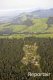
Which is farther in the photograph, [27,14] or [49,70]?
[27,14]

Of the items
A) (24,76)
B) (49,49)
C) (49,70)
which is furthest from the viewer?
(49,49)

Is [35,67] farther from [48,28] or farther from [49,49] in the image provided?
[48,28]

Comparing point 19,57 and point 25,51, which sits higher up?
point 25,51

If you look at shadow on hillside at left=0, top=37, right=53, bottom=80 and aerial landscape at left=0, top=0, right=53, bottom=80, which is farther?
aerial landscape at left=0, top=0, right=53, bottom=80

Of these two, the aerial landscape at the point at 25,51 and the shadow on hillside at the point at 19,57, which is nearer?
the shadow on hillside at the point at 19,57

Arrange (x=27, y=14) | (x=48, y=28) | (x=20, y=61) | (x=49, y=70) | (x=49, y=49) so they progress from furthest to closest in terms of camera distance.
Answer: (x=27, y=14)
(x=48, y=28)
(x=49, y=49)
(x=20, y=61)
(x=49, y=70)

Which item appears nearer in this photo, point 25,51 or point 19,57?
point 19,57

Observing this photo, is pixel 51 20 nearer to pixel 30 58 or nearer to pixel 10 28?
pixel 10 28

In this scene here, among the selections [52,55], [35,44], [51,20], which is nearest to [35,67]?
[52,55]
